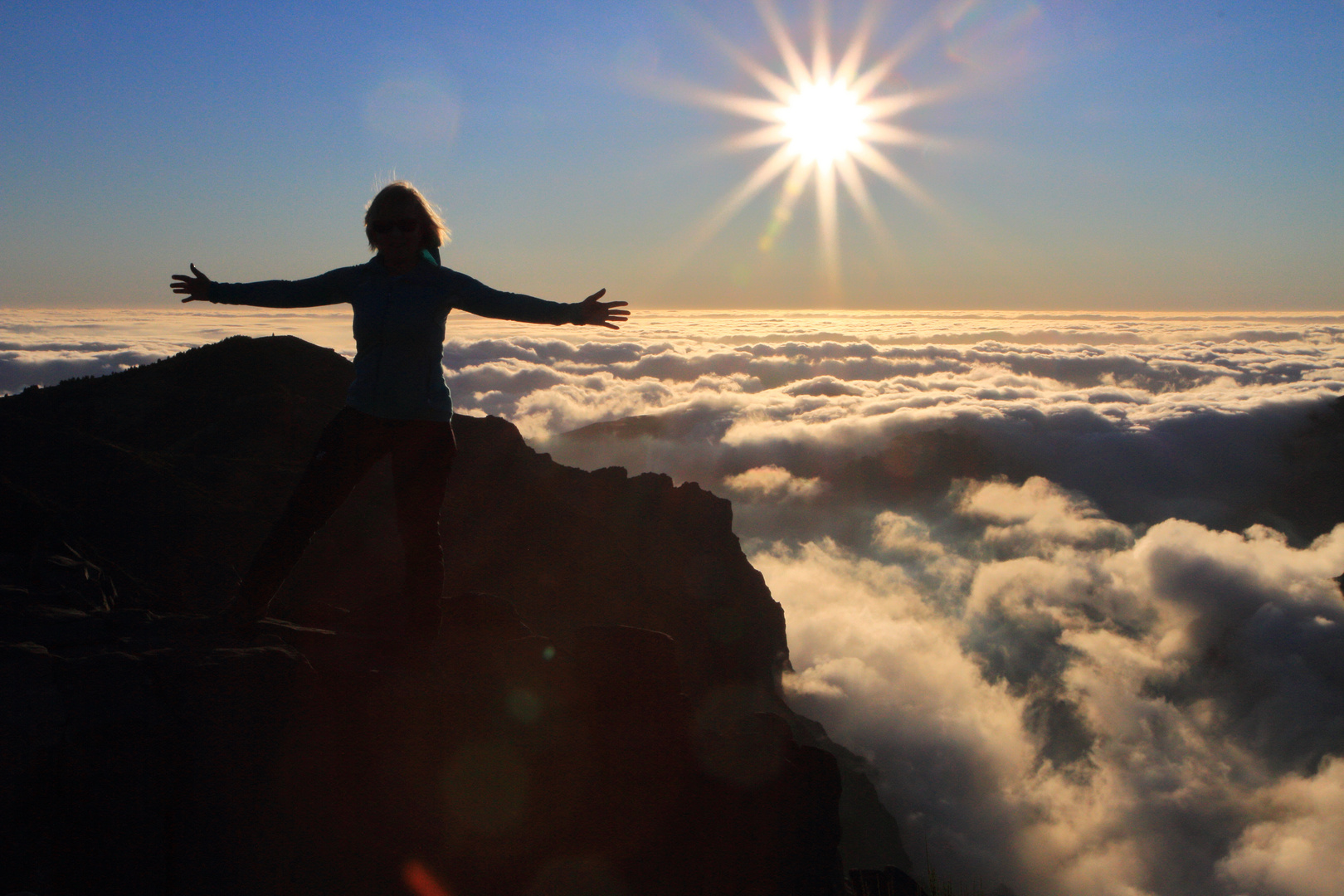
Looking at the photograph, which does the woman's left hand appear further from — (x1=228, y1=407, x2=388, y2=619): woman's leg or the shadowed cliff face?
the shadowed cliff face

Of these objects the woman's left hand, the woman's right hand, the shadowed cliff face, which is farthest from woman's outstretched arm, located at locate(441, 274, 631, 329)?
the shadowed cliff face

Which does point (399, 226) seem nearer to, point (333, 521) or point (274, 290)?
point (274, 290)

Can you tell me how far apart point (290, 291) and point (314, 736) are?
9.52 ft

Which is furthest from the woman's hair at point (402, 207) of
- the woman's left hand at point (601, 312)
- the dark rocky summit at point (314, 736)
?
the dark rocky summit at point (314, 736)

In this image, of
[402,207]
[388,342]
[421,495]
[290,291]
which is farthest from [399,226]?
[421,495]

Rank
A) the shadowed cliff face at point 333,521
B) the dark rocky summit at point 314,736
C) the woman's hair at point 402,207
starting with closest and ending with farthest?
1. the dark rocky summit at point 314,736
2. the woman's hair at point 402,207
3. the shadowed cliff face at point 333,521

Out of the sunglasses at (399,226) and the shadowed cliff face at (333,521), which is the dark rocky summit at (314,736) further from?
the sunglasses at (399,226)

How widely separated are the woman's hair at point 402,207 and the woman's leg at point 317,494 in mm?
1241

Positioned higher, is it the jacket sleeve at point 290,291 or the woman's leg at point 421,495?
the jacket sleeve at point 290,291

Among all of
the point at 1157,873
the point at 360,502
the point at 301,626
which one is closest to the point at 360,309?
the point at 301,626

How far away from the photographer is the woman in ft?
15.2

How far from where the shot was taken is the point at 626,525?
93.1 feet

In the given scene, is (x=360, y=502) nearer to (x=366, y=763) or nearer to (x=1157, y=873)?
(x=366, y=763)

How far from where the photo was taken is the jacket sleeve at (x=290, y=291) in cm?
471
